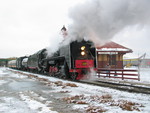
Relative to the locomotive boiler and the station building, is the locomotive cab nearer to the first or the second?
the locomotive boiler

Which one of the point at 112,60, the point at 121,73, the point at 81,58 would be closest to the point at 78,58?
the point at 81,58

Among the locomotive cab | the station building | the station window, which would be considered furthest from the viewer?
the station window

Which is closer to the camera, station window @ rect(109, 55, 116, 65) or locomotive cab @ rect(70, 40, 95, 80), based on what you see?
locomotive cab @ rect(70, 40, 95, 80)

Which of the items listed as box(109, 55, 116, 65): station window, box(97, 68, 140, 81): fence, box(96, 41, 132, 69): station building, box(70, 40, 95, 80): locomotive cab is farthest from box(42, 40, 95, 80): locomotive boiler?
box(109, 55, 116, 65): station window

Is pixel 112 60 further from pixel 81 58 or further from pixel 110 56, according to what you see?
pixel 81 58

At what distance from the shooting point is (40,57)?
22.5 metres

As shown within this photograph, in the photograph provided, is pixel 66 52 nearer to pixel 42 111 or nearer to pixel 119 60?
pixel 42 111

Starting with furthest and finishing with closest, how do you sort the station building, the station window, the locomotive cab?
the station window → the station building → the locomotive cab

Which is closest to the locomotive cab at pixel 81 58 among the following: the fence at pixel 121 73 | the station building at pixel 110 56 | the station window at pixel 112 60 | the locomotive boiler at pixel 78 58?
the locomotive boiler at pixel 78 58

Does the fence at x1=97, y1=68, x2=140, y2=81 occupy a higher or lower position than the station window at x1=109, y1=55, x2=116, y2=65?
lower

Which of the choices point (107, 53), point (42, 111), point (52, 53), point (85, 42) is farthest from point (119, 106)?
point (107, 53)

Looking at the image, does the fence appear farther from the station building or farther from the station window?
the station window

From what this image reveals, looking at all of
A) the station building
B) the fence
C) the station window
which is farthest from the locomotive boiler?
the station window

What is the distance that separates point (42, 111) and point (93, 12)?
7.07m
